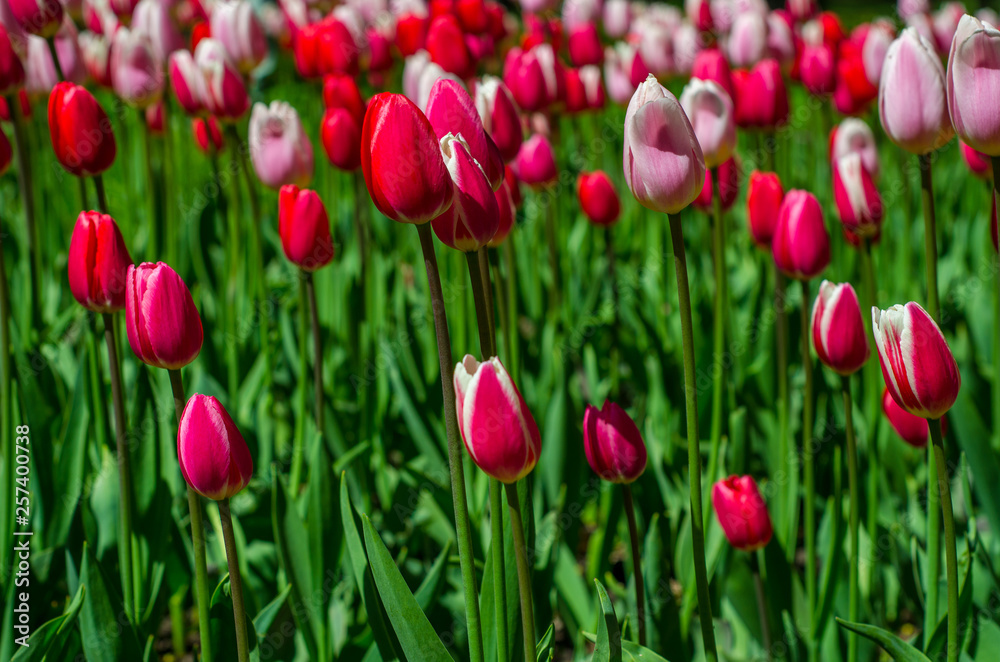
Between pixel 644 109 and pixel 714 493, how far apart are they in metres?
0.56

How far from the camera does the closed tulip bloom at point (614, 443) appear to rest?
1.11 m

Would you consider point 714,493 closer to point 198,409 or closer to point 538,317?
point 198,409

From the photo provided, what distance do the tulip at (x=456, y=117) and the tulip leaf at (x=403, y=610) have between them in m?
0.42

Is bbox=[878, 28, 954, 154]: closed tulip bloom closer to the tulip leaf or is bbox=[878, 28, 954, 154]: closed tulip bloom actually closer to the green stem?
the green stem

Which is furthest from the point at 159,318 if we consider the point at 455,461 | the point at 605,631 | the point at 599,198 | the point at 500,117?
the point at 599,198

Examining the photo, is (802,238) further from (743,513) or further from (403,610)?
(403,610)

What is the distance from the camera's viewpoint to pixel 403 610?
39.9 inches

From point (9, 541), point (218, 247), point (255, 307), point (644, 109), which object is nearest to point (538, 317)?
point (255, 307)

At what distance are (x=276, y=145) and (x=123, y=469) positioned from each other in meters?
0.81

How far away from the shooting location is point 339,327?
95.9 inches

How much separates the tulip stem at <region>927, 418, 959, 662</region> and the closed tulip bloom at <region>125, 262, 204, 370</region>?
807 millimetres

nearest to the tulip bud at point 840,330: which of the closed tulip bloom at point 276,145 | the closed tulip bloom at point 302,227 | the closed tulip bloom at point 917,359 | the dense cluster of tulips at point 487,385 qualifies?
the dense cluster of tulips at point 487,385

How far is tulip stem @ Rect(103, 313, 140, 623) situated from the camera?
1.22m

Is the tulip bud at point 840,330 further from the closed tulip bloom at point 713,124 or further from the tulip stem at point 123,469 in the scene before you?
the tulip stem at point 123,469
